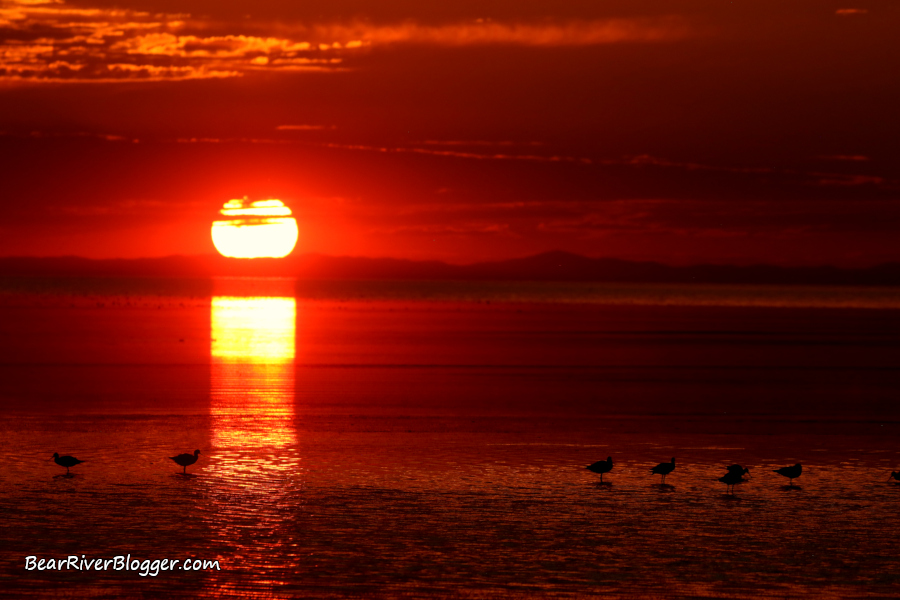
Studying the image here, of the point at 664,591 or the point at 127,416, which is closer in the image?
the point at 664,591

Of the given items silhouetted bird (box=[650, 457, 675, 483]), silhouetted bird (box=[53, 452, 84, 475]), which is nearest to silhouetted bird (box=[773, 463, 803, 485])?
silhouetted bird (box=[650, 457, 675, 483])

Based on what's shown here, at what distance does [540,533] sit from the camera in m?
16.3

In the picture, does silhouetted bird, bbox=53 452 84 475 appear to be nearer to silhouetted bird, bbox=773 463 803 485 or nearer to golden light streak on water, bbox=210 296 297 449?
golden light streak on water, bbox=210 296 297 449

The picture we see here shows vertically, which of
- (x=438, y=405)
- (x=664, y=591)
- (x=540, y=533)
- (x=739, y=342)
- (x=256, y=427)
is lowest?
(x=664, y=591)

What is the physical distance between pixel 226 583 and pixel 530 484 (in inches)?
314

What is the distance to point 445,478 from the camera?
20578 millimetres

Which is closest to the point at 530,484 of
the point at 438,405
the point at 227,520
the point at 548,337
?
the point at 227,520

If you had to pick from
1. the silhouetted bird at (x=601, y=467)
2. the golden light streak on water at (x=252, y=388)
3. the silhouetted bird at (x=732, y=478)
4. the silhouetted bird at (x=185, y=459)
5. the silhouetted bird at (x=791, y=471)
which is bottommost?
the silhouetted bird at (x=732, y=478)

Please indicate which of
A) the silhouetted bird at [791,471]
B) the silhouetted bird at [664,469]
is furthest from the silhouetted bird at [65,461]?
the silhouetted bird at [791,471]

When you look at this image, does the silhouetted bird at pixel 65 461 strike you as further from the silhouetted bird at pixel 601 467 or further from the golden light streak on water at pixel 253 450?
the silhouetted bird at pixel 601 467

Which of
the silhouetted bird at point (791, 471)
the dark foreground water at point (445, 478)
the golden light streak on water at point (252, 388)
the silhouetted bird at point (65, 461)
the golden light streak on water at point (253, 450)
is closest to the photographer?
the dark foreground water at point (445, 478)

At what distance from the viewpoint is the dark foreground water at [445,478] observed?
46.5 feet

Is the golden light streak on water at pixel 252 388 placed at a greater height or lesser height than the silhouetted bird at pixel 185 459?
greater

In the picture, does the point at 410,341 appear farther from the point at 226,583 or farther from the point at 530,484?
the point at 226,583
